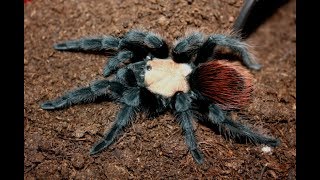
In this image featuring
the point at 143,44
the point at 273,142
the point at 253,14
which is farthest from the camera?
the point at 253,14

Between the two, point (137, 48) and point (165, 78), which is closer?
point (165, 78)

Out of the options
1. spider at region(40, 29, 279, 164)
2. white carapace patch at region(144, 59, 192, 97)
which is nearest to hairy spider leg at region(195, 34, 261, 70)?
spider at region(40, 29, 279, 164)

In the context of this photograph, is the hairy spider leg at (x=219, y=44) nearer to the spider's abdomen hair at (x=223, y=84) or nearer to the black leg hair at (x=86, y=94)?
the spider's abdomen hair at (x=223, y=84)

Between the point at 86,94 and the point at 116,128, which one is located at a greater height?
the point at 86,94

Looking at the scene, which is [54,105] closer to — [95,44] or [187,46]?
[95,44]

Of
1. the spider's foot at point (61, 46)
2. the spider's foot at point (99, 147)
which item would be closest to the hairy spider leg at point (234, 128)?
the spider's foot at point (99, 147)

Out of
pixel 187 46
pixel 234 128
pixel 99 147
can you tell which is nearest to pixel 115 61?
pixel 187 46
